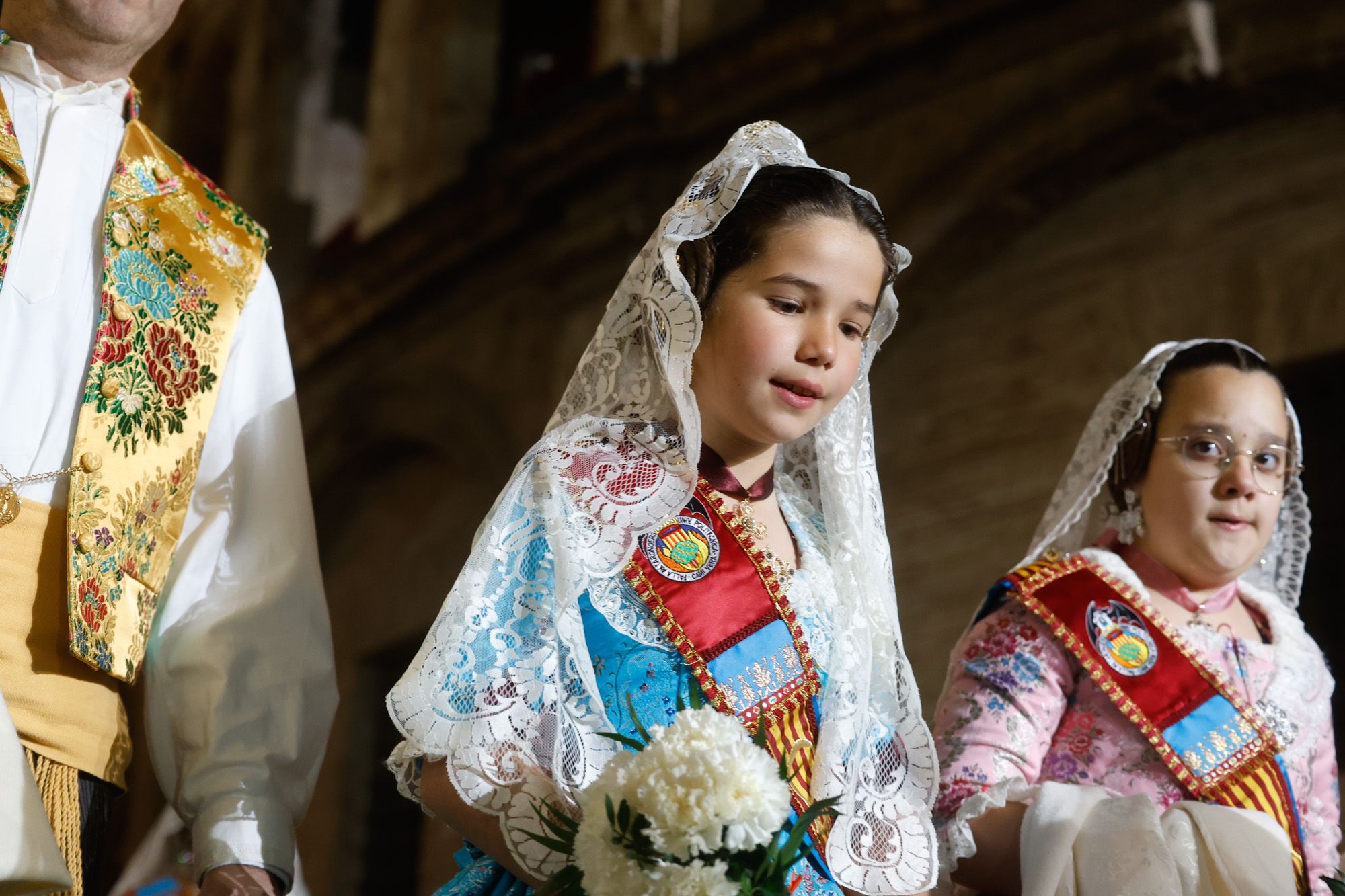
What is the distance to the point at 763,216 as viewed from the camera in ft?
8.54

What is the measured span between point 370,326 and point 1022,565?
6.76 meters

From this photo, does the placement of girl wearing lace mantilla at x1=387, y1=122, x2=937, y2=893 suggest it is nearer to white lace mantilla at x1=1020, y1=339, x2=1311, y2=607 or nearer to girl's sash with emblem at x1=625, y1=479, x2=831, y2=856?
girl's sash with emblem at x1=625, y1=479, x2=831, y2=856

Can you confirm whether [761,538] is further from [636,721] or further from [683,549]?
[636,721]

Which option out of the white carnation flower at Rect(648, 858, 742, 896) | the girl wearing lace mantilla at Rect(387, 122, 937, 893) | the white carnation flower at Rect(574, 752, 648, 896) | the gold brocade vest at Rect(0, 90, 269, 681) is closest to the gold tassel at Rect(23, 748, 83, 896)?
the gold brocade vest at Rect(0, 90, 269, 681)

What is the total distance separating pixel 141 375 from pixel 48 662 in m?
0.42

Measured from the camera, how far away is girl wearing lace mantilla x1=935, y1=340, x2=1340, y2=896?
2.58 metres

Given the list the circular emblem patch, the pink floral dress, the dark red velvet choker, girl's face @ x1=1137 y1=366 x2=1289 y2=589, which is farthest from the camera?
girl's face @ x1=1137 y1=366 x2=1289 y2=589

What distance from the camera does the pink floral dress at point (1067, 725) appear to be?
2.72 m

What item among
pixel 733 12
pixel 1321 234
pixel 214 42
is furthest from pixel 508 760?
pixel 214 42

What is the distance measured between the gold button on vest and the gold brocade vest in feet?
0.11

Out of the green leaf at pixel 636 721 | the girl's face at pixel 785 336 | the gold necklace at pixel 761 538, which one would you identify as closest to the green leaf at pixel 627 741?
the green leaf at pixel 636 721

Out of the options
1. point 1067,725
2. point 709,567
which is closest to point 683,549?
point 709,567

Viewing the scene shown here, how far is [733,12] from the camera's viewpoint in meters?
7.75

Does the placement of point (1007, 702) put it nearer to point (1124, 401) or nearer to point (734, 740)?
point (1124, 401)
